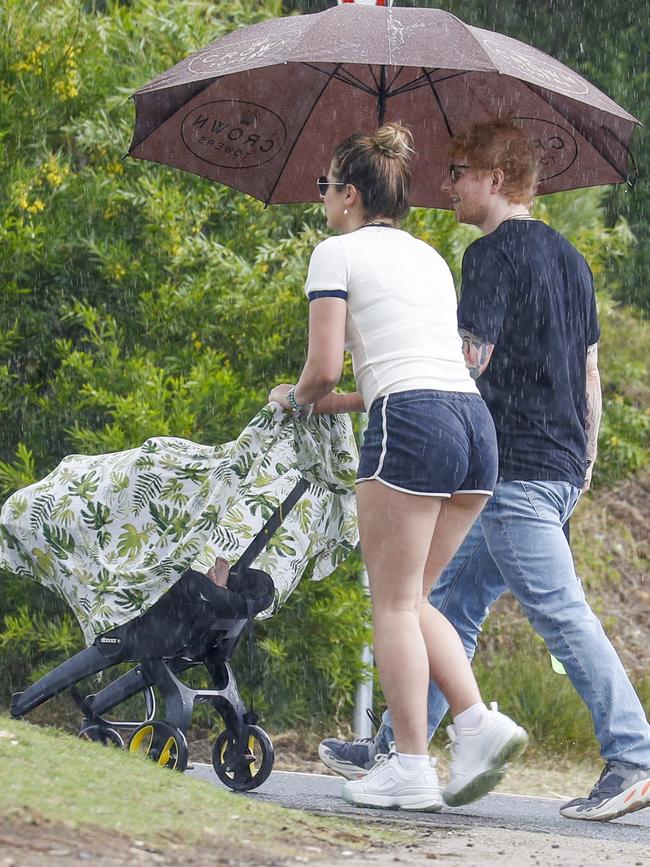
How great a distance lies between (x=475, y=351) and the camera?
3.95 metres

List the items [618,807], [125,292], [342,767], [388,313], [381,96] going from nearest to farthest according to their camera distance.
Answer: [388,313]
[618,807]
[342,767]
[381,96]
[125,292]

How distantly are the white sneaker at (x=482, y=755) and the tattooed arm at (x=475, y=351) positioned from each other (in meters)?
1.01

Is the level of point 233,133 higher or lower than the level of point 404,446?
higher

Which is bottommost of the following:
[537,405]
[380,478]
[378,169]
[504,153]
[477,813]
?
[477,813]

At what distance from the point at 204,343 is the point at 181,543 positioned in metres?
2.29

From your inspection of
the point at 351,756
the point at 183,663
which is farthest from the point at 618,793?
the point at 183,663

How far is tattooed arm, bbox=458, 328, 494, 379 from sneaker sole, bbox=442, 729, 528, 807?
107 centimetres

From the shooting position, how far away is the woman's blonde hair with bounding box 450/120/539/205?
13.5 ft

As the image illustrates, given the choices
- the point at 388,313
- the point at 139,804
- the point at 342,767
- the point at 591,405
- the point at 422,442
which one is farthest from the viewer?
the point at 342,767

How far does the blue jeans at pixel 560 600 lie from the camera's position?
392 centimetres

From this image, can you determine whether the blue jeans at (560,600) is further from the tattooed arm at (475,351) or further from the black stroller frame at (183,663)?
the black stroller frame at (183,663)

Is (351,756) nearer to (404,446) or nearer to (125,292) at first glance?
(404,446)

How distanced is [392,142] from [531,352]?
2.51 ft

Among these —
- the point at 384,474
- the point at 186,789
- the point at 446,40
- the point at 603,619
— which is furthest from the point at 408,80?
the point at 603,619
